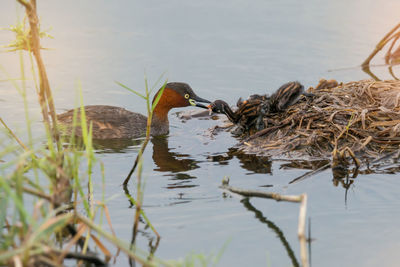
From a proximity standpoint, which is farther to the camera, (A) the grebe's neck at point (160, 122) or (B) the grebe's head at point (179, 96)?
(B) the grebe's head at point (179, 96)

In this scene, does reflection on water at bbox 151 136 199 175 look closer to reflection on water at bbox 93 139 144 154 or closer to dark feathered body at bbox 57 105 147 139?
reflection on water at bbox 93 139 144 154

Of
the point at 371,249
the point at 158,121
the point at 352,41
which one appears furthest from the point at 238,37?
the point at 371,249

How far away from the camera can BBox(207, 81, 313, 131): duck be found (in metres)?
7.55

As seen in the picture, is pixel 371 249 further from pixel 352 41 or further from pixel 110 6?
pixel 110 6

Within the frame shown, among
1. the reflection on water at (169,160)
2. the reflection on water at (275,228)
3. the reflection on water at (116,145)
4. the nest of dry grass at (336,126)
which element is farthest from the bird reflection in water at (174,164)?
the reflection on water at (275,228)

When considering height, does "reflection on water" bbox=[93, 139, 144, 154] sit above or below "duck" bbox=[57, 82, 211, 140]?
below

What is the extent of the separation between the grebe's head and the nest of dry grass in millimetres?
1195

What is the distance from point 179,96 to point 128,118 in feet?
2.57

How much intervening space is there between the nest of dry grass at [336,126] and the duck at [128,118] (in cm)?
134

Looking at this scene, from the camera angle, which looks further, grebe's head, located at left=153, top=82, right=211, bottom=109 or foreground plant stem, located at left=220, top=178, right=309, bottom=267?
grebe's head, located at left=153, top=82, right=211, bottom=109

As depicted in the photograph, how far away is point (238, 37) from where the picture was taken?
11555 mm

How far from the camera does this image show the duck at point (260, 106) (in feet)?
24.8

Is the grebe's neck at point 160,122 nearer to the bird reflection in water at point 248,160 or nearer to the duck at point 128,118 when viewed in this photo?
the duck at point 128,118

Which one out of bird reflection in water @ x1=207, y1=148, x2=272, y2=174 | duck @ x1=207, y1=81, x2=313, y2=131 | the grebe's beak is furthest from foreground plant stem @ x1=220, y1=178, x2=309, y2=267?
the grebe's beak
